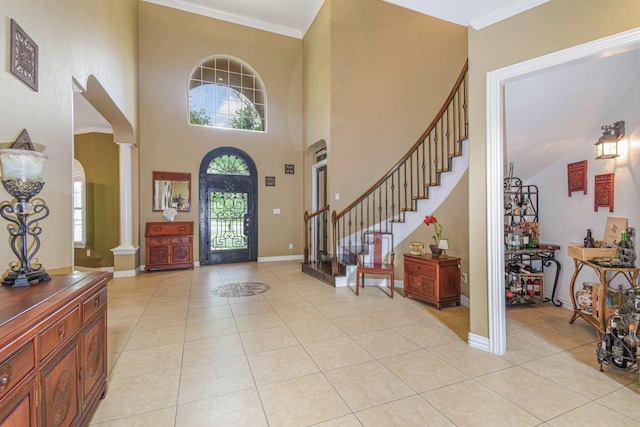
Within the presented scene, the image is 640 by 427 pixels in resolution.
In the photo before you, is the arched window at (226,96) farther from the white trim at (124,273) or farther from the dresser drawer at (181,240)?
the white trim at (124,273)

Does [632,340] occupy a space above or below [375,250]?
below

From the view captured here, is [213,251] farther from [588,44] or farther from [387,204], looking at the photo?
[588,44]

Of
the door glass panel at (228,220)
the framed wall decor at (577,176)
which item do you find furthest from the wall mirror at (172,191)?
the framed wall decor at (577,176)

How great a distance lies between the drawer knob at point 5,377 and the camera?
37.2 inches

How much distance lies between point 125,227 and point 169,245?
2.78 ft

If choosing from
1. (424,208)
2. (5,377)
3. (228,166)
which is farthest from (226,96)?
(5,377)

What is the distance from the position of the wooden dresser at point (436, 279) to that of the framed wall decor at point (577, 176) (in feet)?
5.39

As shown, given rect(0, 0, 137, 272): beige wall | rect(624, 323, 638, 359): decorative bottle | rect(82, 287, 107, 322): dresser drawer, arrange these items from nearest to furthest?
rect(82, 287, 107, 322): dresser drawer → rect(0, 0, 137, 272): beige wall → rect(624, 323, 638, 359): decorative bottle

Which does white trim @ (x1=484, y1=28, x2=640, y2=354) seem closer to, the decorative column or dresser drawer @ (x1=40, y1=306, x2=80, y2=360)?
dresser drawer @ (x1=40, y1=306, x2=80, y2=360)

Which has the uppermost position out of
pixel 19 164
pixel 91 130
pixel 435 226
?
pixel 91 130

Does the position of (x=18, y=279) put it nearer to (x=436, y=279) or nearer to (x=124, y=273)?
(x=436, y=279)

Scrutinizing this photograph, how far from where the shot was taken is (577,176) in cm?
360

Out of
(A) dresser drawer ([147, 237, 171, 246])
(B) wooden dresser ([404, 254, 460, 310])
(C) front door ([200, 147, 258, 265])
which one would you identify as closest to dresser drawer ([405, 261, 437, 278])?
(B) wooden dresser ([404, 254, 460, 310])

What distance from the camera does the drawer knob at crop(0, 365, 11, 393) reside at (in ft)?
3.10
